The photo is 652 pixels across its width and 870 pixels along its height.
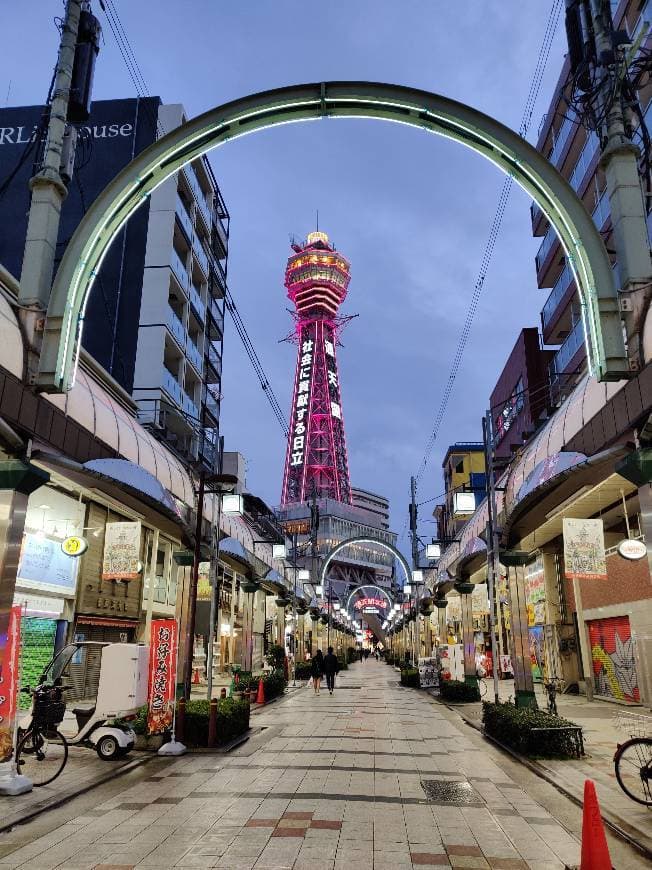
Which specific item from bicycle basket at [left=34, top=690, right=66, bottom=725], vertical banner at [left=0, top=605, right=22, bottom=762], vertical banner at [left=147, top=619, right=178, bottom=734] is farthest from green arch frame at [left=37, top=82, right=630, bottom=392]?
vertical banner at [left=147, top=619, right=178, bottom=734]

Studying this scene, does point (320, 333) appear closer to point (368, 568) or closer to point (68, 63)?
point (368, 568)

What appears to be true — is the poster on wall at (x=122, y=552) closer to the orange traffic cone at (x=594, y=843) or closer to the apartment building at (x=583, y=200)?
the orange traffic cone at (x=594, y=843)

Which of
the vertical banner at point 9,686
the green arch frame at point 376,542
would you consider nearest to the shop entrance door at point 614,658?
the vertical banner at point 9,686

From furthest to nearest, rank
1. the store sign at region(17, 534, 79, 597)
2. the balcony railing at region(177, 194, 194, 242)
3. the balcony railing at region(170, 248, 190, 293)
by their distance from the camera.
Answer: the balcony railing at region(177, 194, 194, 242) → the balcony railing at region(170, 248, 190, 293) → the store sign at region(17, 534, 79, 597)

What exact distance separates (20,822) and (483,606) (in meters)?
29.5

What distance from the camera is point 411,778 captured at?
10.5 meters

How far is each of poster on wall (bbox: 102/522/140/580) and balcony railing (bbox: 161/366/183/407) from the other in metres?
18.4

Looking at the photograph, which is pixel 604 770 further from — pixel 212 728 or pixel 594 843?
A: pixel 212 728

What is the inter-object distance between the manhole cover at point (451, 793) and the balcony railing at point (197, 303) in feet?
115

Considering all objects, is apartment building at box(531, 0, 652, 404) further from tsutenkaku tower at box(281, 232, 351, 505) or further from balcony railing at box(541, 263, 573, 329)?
tsutenkaku tower at box(281, 232, 351, 505)

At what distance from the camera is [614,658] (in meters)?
23.0

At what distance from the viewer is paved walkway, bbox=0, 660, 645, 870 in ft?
21.2

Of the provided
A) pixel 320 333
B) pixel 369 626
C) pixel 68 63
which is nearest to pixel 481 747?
pixel 68 63

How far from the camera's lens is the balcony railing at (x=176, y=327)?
36219mm
